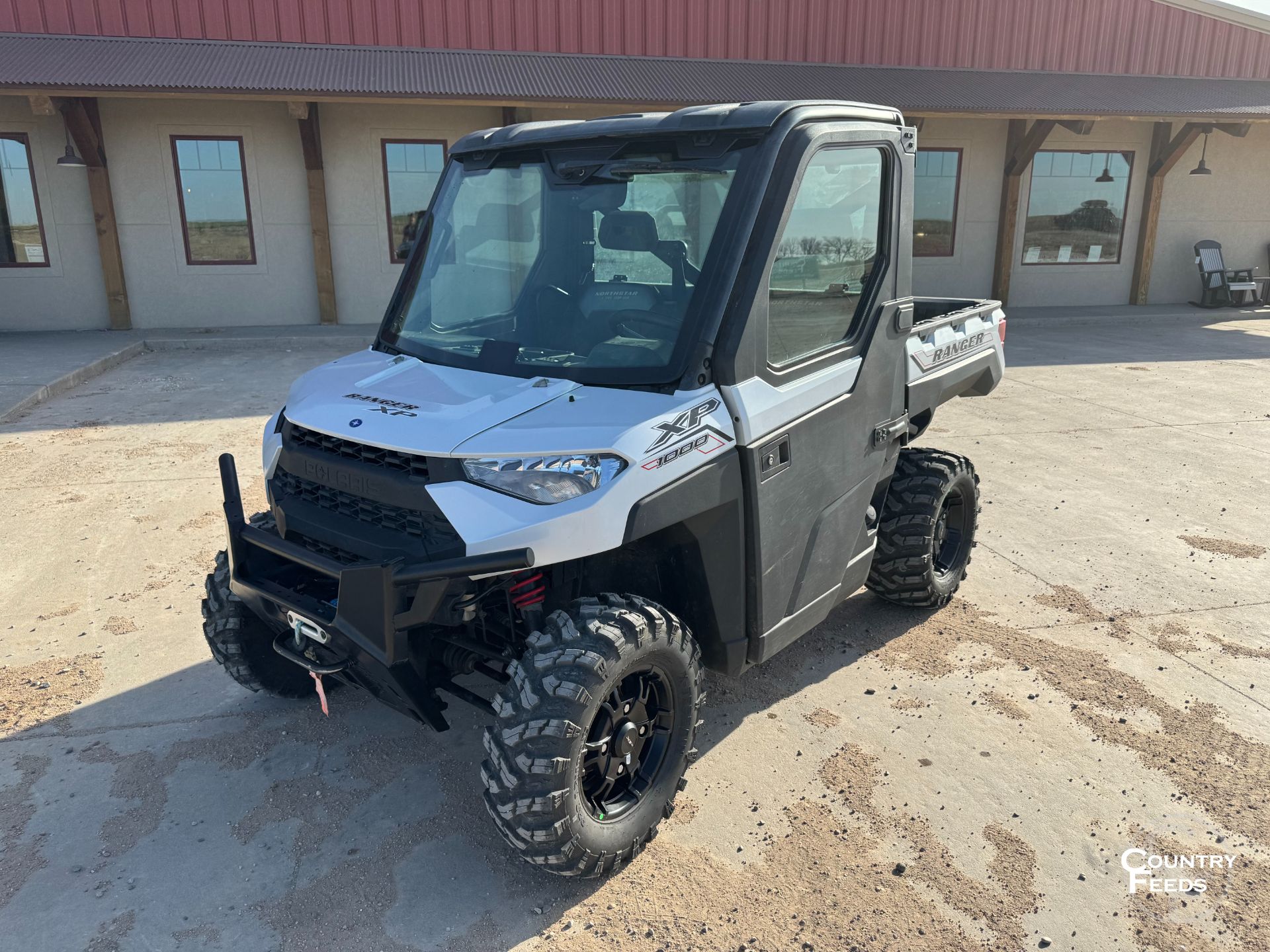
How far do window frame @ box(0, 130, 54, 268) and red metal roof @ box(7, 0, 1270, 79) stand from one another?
1416 mm

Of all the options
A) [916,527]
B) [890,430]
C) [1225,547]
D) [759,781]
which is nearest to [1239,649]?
[1225,547]

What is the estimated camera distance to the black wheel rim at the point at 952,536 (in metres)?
4.63

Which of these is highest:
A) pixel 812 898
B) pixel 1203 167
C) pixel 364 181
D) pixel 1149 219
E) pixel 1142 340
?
pixel 1203 167

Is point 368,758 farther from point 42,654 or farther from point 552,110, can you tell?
point 552,110

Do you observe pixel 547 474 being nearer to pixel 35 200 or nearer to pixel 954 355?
pixel 954 355

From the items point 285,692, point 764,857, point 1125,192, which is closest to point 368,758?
point 285,692

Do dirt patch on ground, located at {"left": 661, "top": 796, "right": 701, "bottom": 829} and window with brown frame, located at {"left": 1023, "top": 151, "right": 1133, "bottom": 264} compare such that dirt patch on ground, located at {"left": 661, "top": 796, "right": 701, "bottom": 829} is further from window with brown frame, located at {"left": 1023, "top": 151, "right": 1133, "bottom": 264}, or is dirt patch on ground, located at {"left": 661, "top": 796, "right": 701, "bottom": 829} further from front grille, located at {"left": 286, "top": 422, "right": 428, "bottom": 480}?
window with brown frame, located at {"left": 1023, "top": 151, "right": 1133, "bottom": 264}

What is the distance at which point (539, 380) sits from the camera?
2.93 m

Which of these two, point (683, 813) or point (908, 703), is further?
point (908, 703)

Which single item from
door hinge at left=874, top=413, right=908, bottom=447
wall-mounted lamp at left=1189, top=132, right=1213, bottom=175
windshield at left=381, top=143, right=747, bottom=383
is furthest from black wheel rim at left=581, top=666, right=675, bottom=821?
wall-mounted lamp at left=1189, top=132, right=1213, bottom=175

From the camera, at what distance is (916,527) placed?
4227 millimetres

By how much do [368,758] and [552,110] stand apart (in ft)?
41.2

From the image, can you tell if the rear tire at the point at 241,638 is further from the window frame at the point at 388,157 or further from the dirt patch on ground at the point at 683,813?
the window frame at the point at 388,157

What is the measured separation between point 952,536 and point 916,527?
724 mm
